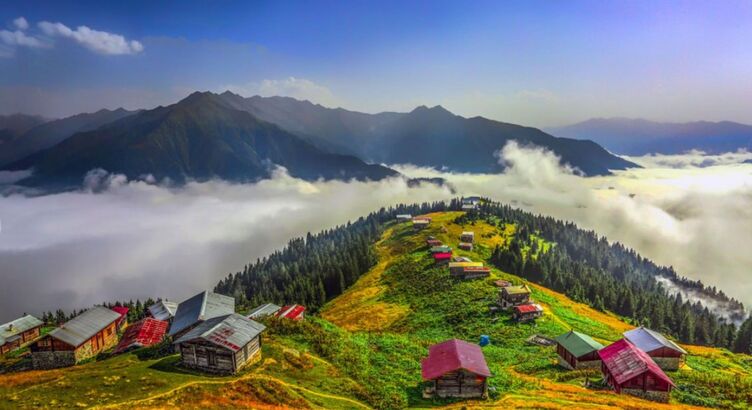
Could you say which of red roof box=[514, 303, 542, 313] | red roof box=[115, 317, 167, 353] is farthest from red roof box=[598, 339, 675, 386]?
red roof box=[115, 317, 167, 353]

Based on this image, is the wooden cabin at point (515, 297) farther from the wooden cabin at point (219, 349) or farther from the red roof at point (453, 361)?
the wooden cabin at point (219, 349)

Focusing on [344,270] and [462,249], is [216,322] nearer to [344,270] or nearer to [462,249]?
[344,270]

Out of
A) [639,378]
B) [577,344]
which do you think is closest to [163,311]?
[577,344]

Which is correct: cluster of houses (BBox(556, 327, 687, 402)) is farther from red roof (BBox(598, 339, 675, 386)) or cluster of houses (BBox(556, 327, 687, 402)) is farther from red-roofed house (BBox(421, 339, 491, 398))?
red-roofed house (BBox(421, 339, 491, 398))

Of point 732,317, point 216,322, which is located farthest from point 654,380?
point 732,317

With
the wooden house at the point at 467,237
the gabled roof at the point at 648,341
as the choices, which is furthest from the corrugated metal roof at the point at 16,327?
the wooden house at the point at 467,237

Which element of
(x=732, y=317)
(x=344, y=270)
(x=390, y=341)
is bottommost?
(x=732, y=317)
